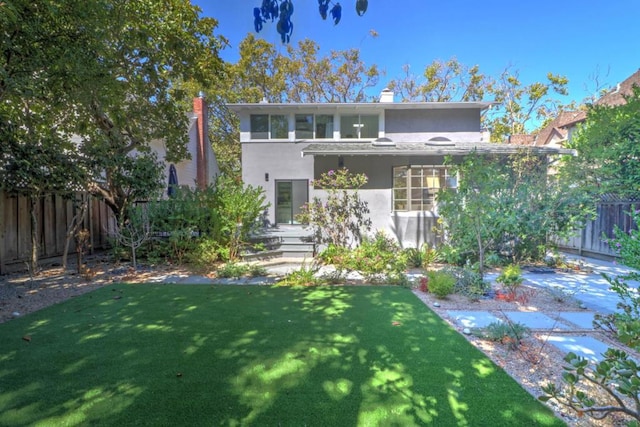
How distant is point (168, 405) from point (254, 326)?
186cm

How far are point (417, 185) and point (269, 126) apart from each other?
7.56 metres

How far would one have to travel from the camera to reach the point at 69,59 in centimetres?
546

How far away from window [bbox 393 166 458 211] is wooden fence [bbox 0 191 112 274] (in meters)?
9.66

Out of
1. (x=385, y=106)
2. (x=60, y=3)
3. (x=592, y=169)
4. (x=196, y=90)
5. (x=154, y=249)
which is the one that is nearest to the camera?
(x=60, y=3)

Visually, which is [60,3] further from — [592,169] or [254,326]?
[592,169]

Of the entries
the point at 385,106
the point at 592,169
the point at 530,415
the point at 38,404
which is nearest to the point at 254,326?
the point at 38,404

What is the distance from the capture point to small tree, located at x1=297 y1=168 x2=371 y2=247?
983 centimetres

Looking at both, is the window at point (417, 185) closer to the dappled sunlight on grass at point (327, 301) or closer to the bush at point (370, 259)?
the bush at point (370, 259)

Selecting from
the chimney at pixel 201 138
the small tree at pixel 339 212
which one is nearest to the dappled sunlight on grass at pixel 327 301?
the small tree at pixel 339 212

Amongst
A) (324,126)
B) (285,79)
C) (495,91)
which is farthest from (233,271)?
(495,91)

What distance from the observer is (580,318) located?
4.93 meters

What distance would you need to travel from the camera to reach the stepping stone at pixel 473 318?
15.3 ft

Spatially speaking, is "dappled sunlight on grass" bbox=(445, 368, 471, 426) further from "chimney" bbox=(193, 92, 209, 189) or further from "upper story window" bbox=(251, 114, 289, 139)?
"chimney" bbox=(193, 92, 209, 189)

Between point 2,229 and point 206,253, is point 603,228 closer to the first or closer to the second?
point 206,253
